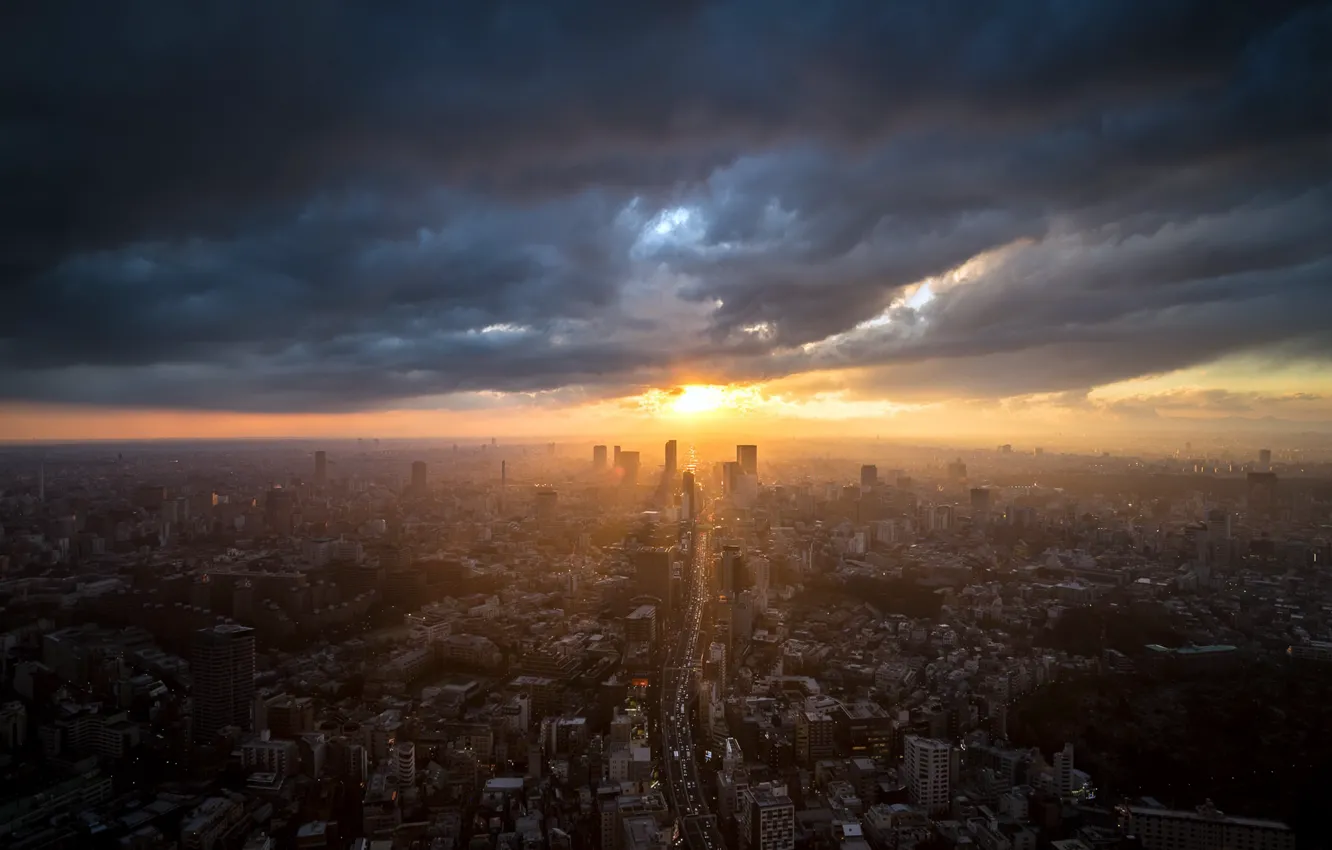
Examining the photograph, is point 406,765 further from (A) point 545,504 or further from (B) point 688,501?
(B) point 688,501

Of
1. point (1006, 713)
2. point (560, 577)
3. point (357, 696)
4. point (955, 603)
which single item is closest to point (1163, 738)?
point (1006, 713)

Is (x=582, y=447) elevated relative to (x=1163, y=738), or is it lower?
elevated

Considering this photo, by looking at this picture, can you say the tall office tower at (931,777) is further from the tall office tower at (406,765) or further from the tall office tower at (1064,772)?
the tall office tower at (406,765)

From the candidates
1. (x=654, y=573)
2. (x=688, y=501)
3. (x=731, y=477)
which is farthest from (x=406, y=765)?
(x=731, y=477)

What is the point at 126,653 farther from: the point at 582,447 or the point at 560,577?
the point at 582,447

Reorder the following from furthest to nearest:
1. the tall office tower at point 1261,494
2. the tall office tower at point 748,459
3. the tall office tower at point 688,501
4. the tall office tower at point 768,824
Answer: the tall office tower at point 748,459 → the tall office tower at point 688,501 → the tall office tower at point 1261,494 → the tall office tower at point 768,824

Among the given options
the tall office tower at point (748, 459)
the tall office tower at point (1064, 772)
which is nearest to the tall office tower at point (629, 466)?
the tall office tower at point (748, 459)
